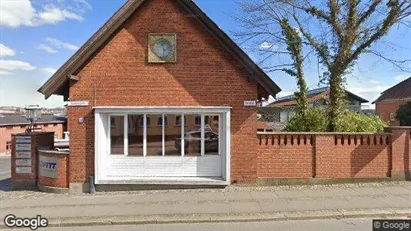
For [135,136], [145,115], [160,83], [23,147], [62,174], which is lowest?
[62,174]

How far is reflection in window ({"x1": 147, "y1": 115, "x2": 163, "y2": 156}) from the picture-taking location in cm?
1054

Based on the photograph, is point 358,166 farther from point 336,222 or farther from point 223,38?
point 223,38

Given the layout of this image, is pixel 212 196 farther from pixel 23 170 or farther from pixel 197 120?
pixel 23 170

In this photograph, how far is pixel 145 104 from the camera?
10250mm

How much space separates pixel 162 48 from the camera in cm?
1034

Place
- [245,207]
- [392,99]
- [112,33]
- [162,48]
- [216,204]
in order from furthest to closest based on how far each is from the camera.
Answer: [392,99] < [162,48] < [112,33] < [216,204] < [245,207]

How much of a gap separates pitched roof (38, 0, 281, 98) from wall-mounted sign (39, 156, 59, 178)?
85.3 inches

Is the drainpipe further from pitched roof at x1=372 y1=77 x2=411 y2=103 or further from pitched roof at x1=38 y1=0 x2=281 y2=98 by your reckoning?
pitched roof at x1=372 y1=77 x2=411 y2=103

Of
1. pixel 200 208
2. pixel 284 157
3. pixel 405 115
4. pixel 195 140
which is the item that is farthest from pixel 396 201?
pixel 405 115

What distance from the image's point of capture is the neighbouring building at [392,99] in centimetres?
3291

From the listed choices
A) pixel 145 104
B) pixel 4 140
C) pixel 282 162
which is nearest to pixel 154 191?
pixel 145 104

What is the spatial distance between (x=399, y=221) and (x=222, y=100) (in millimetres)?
5601

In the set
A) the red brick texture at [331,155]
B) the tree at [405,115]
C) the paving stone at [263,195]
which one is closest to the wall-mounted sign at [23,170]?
the paving stone at [263,195]

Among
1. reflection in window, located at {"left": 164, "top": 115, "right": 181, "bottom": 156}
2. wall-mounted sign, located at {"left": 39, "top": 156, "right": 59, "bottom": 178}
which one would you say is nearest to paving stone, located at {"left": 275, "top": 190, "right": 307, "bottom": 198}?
reflection in window, located at {"left": 164, "top": 115, "right": 181, "bottom": 156}
